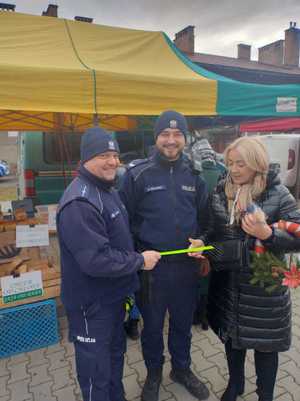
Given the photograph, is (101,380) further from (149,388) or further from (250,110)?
(250,110)

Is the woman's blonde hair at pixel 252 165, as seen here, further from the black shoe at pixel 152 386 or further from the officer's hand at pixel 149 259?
the black shoe at pixel 152 386

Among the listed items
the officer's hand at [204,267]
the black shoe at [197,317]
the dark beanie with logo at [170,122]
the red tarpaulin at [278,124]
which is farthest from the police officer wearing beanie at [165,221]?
the red tarpaulin at [278,124]

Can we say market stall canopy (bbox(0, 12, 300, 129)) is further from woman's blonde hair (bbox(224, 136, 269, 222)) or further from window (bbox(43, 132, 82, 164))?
window (bbox(43, 132, 82, 164))

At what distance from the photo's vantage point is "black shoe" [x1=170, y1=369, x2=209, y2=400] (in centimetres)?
221

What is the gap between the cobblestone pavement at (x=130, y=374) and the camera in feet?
7.48

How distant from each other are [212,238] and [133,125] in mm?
3883

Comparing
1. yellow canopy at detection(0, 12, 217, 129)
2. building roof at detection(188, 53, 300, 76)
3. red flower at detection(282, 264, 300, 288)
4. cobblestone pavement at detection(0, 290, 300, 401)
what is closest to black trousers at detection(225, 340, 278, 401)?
cobblestone pavement at detection(0, 290, 300, 401)

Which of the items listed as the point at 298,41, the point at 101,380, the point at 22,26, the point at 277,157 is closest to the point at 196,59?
the point at 277,157

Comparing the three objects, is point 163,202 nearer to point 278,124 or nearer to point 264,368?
point 264,368

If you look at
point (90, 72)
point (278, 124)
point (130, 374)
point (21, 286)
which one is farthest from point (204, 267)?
point (278, 124)

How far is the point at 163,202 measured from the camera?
6.64 ft

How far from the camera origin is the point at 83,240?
4.87 feet

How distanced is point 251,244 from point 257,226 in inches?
8.6

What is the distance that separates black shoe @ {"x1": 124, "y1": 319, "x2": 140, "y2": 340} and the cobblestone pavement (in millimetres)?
66
